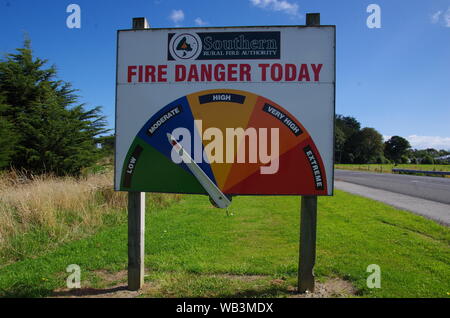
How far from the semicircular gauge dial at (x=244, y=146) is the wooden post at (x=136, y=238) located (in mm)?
423

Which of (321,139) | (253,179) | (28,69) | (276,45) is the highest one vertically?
(28,69)

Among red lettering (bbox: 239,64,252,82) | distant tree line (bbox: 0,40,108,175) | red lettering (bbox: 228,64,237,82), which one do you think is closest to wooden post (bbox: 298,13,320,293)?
red lettering (bbox: 239,64,252,82)

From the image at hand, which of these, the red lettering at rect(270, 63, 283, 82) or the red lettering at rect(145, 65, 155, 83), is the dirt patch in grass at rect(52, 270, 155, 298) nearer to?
the red lettering at rect(145, 65, 155, 83)

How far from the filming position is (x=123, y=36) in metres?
3.68

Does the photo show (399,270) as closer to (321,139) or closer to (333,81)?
(321,139)

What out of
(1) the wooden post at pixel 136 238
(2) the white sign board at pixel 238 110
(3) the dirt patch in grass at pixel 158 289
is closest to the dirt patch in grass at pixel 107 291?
(3) the dirt patch in grass at pixel 158 289

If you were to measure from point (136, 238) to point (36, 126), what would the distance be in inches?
531

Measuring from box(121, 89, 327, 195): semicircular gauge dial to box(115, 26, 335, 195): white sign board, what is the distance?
1cm

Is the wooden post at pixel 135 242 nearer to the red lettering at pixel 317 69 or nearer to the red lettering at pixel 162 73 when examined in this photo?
the red lettering at pixel 162 73

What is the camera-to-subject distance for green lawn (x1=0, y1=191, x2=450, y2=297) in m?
3.67

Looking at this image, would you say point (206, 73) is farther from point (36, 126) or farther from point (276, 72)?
point (36, 126)

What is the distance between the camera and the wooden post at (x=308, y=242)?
11.4ft
